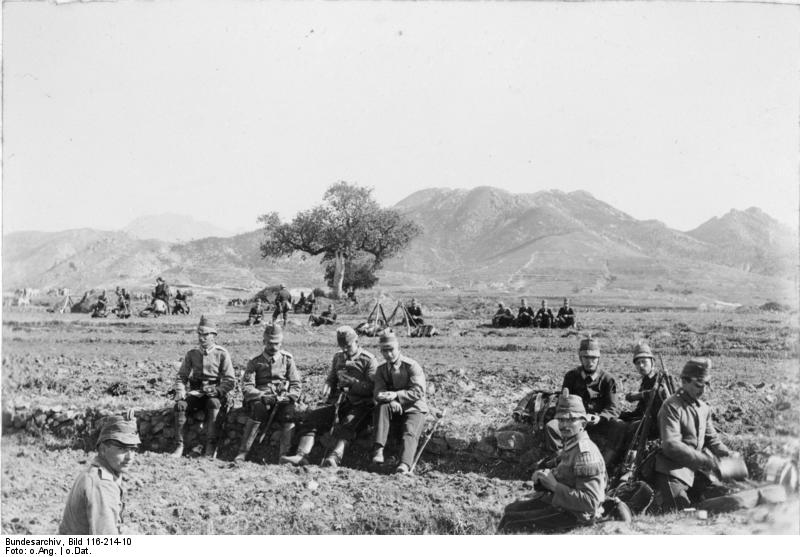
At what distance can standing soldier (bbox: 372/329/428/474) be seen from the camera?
25.4 feet

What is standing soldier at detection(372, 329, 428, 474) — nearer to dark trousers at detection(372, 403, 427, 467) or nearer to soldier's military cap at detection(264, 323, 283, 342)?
dark trousers at detection(372, 403, 427, 467)

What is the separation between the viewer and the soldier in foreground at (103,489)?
489 centimetres

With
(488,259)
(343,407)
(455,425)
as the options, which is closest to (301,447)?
(343,407)

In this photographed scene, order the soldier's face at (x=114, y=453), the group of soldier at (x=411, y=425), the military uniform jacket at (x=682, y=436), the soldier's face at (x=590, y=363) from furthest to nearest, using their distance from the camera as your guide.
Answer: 1. the soldier's face at (x=590, y=363)
2. the military uniform jacket at (x=682, y=436)
3. the group of soldier at (x=411, y=425)
4. the soldier's face at (x=114, y=453)

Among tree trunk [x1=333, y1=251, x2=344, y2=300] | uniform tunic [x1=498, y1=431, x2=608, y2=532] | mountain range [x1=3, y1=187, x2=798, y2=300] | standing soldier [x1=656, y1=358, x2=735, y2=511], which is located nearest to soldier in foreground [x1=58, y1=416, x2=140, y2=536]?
uniform tunic [x1=498, y1=431, x2=608, y2=532]

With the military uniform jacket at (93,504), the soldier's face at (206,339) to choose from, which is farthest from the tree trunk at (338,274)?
the military uniform jacket at (93,504)

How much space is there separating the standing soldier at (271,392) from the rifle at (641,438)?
367cm

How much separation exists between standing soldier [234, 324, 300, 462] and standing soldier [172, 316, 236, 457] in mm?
364

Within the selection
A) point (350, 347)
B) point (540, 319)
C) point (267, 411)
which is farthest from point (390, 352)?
point (540, 319)

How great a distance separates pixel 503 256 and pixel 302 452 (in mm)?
92080

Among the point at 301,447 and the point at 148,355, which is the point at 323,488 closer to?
the point at 301,447

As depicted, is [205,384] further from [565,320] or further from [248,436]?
[565,320]

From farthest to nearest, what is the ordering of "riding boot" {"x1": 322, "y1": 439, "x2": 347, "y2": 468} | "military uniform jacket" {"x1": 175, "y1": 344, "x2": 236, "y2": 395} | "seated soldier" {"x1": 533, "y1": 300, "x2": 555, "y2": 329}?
"seated soldier" {"x1": 533, "y1": 300, "x2": 555, "y2": 329}
"military uniform jacket" {"x1": 175, "y1": 344, "x2": 236, "y2": 395}
"riding boot" {"x1": 322, "y1": 439, "x2": 347, "y2": 468}

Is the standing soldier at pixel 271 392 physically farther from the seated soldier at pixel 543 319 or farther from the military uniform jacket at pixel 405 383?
the seated soldier at pixel 543 319
